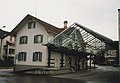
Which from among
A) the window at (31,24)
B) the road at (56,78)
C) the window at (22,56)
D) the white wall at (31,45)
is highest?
the window at (31,24)

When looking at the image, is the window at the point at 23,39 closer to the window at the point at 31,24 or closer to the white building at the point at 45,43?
the white building at the point at 45,43

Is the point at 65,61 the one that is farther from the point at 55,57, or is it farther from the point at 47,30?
the point at 47,30

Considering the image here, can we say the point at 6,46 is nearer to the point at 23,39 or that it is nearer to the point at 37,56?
the point at 23,39

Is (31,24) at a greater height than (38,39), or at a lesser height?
greater

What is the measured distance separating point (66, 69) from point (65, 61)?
2.83 meters

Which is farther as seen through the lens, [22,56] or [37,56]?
[22,56]

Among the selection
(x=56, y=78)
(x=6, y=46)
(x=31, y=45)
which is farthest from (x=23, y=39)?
(x=6, y=46)

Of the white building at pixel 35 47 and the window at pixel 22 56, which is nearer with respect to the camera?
the white building at pixel 35 47

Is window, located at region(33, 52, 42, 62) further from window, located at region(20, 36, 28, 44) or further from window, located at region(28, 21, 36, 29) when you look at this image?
window, located at region(28, 21, 36, 29)

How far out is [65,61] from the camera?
3384 centimetres

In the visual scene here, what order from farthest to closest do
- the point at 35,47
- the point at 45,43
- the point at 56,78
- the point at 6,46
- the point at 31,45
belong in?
the point at 6,46 < the point at 31,45 < the point at 35,47 < the point at 45,43 < the point at 56,78

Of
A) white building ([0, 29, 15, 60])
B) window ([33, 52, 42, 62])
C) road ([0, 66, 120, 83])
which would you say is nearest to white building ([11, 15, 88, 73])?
window ([33, 52, 42, 62])

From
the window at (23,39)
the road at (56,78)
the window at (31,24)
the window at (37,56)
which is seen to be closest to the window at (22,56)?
the window at (23,39)

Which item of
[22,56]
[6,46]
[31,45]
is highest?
[6,46]
